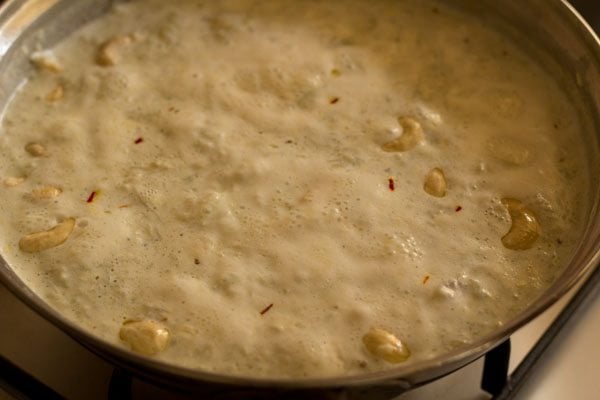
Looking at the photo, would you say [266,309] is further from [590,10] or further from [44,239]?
[590,10]

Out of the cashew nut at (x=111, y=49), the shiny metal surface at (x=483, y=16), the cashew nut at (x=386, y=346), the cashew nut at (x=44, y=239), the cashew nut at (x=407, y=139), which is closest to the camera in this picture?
the shiny metal surface at (x=483, y=16)

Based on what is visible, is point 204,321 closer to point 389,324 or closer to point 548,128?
point 389,324

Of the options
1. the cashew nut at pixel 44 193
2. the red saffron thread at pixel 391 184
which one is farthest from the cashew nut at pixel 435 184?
the cashew nut at pixel 44 193

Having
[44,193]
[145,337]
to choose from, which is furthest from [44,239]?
[145,337]

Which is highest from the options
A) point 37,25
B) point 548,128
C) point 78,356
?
point 548,128

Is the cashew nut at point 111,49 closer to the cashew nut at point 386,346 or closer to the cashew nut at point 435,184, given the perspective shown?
the cashew nut at point 435,184

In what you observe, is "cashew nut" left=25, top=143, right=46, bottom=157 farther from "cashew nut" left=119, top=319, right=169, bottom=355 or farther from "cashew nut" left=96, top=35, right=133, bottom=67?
"cashew nut" left=119, top=319, right=169, bottom=355

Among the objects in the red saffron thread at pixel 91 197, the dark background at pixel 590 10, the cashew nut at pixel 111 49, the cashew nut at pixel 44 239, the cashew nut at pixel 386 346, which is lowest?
the cashew nut at pixel 44 239

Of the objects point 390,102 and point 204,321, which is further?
point 390,102

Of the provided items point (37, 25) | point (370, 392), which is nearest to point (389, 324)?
point (370, 392)
